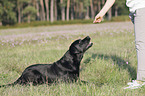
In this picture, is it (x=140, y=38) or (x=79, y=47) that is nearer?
(x=140, y=38)

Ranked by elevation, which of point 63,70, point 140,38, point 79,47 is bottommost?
point 63,70

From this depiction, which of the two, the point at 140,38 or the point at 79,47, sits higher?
the point at 140,38

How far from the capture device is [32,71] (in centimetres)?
436

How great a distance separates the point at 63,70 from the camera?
4.14m

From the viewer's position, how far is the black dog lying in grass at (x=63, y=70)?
4.07 m

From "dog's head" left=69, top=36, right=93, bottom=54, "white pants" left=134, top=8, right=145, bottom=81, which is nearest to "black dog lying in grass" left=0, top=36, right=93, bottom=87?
"dog's head" left=69, top=36, right=93, bottom=54

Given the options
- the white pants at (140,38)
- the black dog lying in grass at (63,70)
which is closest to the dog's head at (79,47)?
the black dog lying in grass at (63,70)

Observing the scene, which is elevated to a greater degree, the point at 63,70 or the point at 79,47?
the point at 79,47

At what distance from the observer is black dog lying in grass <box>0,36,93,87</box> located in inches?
160

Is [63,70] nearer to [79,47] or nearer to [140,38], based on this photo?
[79,47]

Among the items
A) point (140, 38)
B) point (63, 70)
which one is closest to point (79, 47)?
point (63, 70)

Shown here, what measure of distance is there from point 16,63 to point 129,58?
3.65 m

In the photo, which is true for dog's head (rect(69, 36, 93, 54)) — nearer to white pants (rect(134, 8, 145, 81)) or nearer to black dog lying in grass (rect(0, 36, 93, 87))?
black dog lying in grass (rect(0, 36, 93, 87))

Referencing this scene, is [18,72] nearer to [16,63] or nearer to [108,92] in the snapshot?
[16,63]
